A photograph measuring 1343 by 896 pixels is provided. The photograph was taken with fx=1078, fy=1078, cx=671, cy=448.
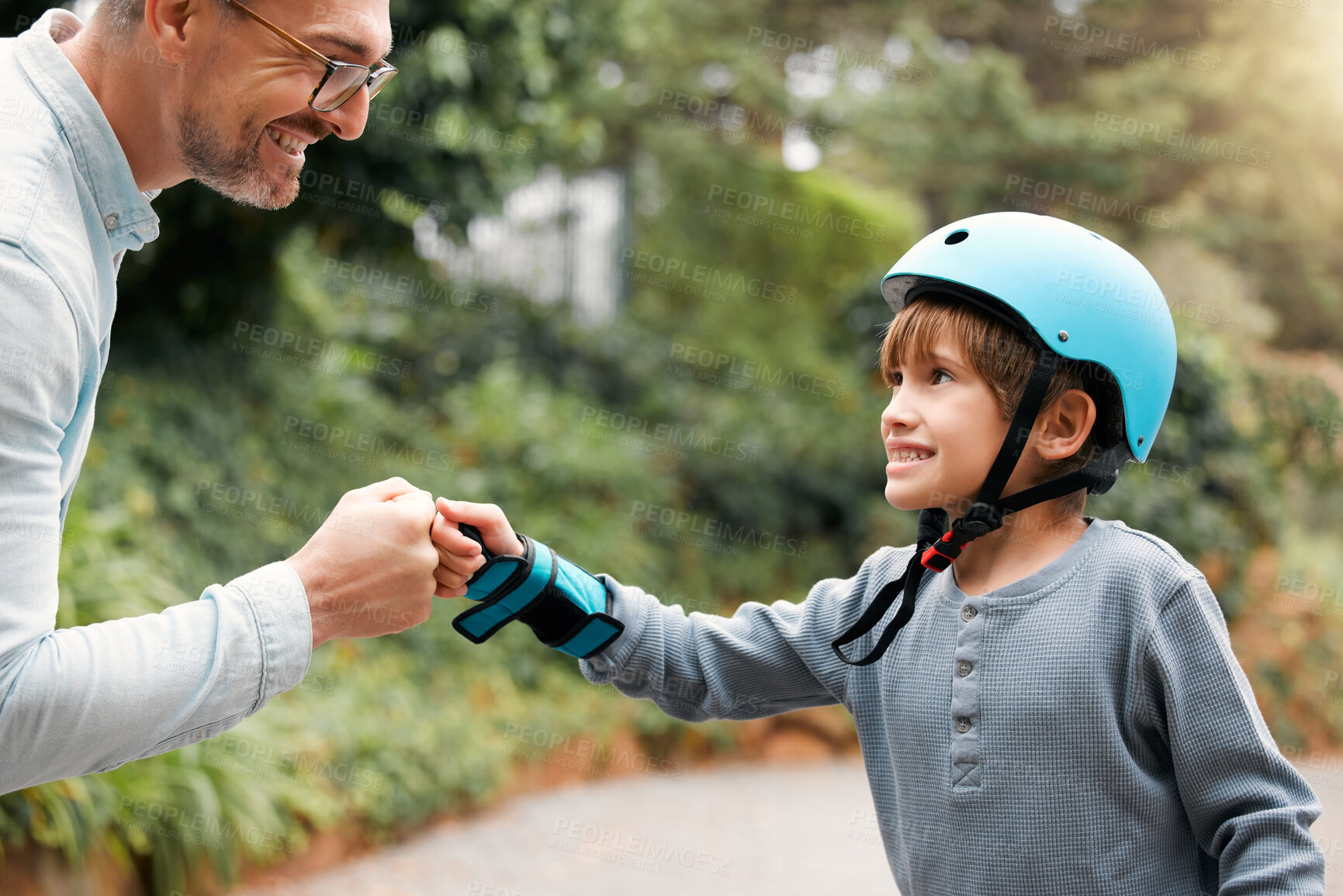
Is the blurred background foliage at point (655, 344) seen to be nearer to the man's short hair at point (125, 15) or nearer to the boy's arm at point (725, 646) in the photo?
the boy's arm at point (725, 646)

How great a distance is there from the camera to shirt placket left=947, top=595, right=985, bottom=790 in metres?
1.78

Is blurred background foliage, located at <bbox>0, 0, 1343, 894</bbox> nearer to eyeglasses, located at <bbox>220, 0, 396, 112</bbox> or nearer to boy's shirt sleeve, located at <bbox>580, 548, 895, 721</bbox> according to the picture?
boy's shirt sleeve, located at <bbox>580, 548, 895, 721</bbox>

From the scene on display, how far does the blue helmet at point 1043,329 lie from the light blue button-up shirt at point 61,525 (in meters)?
Answer: 1.04

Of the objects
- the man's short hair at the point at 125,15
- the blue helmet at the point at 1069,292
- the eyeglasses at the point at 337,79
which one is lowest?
the blue helmet at the point at 1069,292

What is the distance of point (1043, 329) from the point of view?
1.92 m

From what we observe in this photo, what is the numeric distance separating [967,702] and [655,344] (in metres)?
8.93

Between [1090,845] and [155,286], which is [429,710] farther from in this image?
[1090,845]

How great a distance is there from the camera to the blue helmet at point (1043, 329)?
191 centimetres

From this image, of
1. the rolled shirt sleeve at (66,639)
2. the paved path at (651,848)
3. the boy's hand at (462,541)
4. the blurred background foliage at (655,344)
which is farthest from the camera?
the blurred background foliage at (655,344)

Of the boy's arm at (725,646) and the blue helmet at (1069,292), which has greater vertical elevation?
the blue helmet at (1069,292)

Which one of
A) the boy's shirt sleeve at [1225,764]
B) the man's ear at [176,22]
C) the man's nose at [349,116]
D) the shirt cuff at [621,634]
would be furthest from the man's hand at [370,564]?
the boy's shirt sleeve at [1225,764]

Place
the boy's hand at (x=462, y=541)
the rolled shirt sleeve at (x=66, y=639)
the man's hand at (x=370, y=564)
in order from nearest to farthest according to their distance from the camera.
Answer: the rolled shirt sleeve at (x=66, y=639) < the man's hand at (x=370, y=564) < the boy's hand at (x=462, y=541)

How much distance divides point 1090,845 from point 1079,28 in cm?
1071

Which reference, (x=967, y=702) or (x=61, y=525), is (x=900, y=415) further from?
(x=61, y=525)
